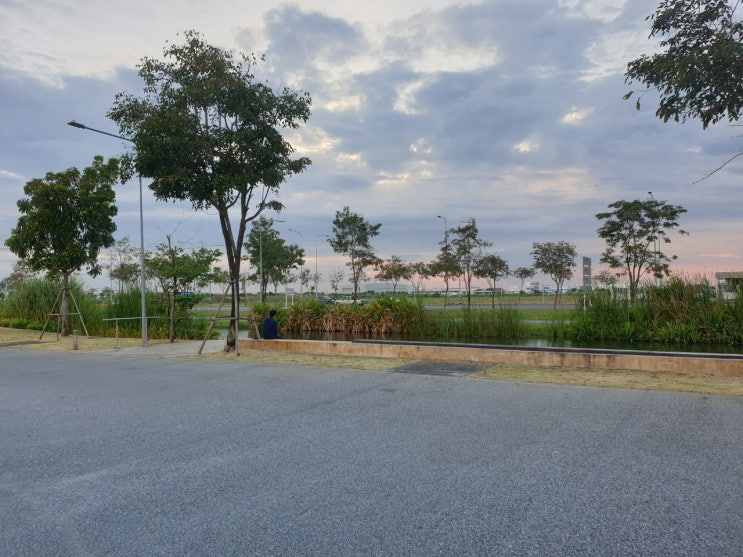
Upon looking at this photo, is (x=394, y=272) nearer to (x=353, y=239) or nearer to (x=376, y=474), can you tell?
(x=353, y=239)

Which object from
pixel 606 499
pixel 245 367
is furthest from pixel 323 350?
pixel 606 499

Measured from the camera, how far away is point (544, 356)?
Answer: 9.90m

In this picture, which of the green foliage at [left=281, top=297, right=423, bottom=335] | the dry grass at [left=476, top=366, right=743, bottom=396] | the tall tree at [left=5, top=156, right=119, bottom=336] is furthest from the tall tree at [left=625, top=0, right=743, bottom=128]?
the tall tree at [left=5, top=156, right=119, bottom=336]

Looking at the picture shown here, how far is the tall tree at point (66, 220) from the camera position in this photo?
17953mm

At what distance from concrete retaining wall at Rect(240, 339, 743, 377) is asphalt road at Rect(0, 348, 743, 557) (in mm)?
2137

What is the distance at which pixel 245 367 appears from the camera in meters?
10.6

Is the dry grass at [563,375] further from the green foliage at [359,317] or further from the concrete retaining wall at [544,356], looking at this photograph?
the green foliage at [359,317]

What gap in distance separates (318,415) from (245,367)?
480 centimetres

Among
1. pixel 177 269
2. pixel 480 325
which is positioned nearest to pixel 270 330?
pixel 177 269

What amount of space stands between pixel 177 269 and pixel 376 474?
13.0m

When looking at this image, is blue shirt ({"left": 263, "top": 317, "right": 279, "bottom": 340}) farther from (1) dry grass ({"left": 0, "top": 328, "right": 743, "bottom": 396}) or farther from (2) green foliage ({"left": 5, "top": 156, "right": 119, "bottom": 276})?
(2) green foliage ({"left": 5, "top": 156, "right": 119, "bottom": 276})

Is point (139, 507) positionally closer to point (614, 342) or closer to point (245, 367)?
point (245, 367)

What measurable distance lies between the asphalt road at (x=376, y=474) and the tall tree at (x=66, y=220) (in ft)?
40.3

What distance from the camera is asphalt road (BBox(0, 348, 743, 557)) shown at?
3.10 m
